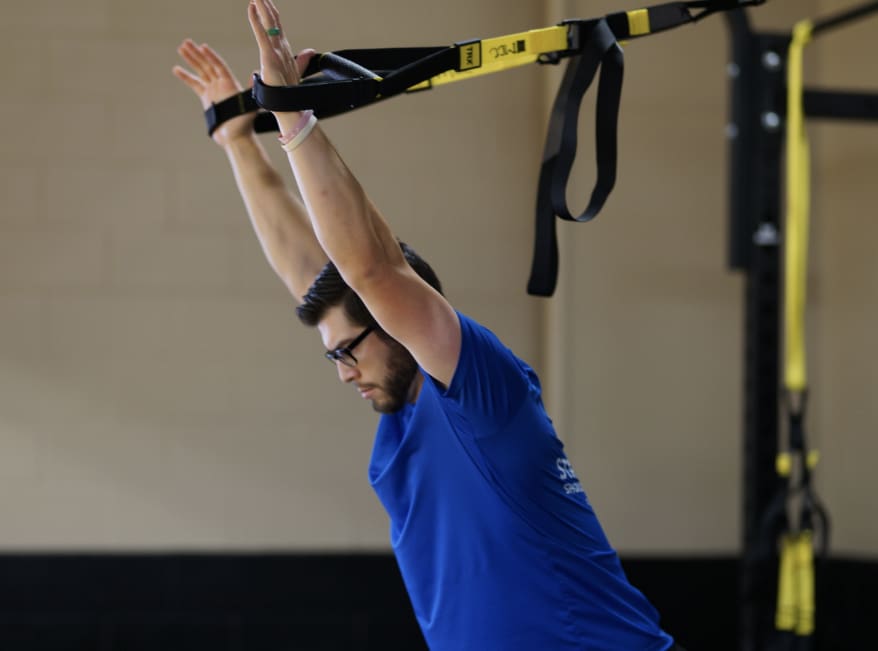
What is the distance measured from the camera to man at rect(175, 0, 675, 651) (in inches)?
54.0

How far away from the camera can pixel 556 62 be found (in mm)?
1496

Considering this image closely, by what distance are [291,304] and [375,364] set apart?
205 centimetres

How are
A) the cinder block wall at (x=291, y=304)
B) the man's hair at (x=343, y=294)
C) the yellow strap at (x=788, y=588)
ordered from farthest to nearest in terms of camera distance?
the cinder block wall at (x=291, y=304), the yellow strap at (x=788, y=588), the man's hair at (x=343, y=294)

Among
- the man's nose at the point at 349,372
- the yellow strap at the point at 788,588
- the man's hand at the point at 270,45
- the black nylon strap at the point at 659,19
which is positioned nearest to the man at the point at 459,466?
the man's nose at the point at 349,372

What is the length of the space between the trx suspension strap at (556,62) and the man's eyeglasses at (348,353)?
0.30 metres

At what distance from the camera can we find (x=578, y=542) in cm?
160

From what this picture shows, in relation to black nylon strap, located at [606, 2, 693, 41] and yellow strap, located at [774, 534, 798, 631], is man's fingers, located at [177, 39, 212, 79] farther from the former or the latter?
yellow strap, located at [774, 534, 798, 631]

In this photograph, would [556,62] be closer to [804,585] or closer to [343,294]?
[343,294]

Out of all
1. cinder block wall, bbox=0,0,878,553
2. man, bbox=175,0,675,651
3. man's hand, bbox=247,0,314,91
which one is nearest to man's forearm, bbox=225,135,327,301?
man, bbox=175,0,675,651

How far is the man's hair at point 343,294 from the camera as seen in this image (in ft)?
5.31

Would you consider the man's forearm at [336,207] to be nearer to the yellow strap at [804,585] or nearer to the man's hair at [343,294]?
the man's hair at [343,294]

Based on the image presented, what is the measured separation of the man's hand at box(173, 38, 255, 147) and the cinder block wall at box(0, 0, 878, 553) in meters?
1.64

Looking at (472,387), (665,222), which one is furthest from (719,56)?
(472,387)

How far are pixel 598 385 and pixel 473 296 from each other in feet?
1.75
